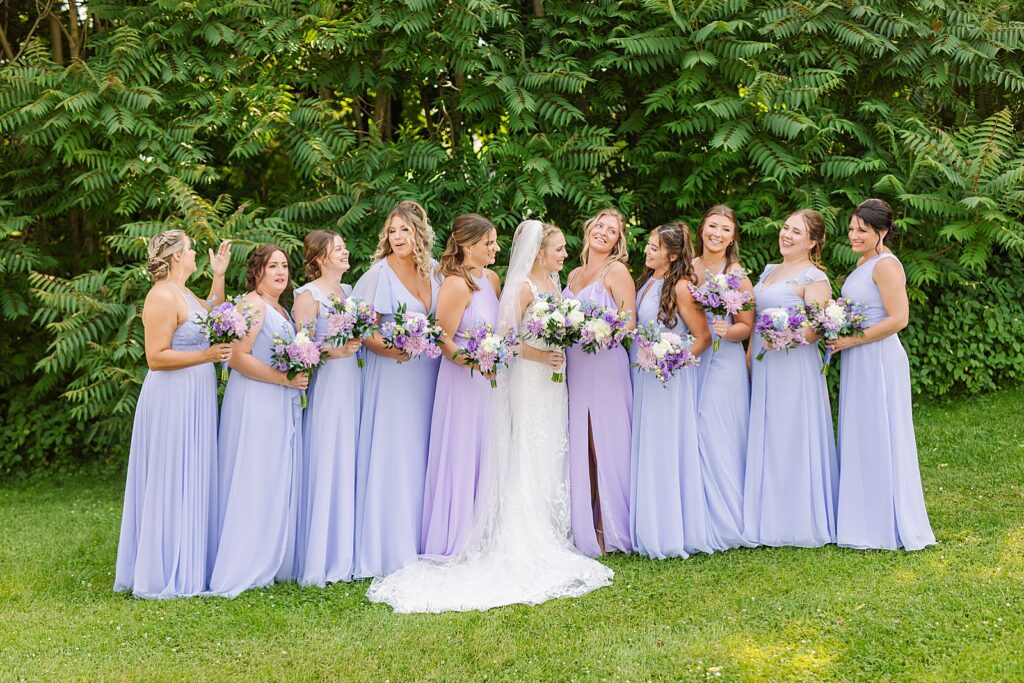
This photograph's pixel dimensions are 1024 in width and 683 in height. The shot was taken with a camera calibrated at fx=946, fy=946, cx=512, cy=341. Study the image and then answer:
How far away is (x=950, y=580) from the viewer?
6.34 metres

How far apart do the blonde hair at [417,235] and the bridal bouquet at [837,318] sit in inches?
115

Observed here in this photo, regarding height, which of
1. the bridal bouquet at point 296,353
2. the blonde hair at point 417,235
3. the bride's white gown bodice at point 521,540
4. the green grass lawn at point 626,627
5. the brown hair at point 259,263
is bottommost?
the green grass lawn at point 626,627

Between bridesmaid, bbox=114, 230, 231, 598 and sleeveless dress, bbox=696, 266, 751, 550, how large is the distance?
3.63 meters

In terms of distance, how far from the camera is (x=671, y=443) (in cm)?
727

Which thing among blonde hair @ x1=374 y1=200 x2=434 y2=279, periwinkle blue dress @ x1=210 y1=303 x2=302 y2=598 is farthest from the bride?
periwinkle blue dress @ x1=210 y1=303 x2=302 y2=598

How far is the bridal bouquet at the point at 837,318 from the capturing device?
6.91m

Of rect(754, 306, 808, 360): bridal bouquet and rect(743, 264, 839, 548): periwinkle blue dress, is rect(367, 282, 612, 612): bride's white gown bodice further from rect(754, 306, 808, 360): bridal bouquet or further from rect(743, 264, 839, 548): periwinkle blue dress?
rect(754, 306, 808, 360): bridal bouquet

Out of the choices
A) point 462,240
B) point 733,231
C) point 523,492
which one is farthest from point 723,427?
point 462,240

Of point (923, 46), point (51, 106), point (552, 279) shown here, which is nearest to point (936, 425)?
point (923, 46)

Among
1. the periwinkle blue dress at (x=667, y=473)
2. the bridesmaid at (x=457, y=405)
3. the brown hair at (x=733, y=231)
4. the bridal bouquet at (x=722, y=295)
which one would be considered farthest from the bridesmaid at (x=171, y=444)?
the brown hair at (x=733, y=231)

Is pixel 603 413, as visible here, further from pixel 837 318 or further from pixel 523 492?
pixel 837 318

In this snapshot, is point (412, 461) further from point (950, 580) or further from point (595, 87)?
point (595, 87)

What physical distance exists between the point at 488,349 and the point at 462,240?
3.13 feet

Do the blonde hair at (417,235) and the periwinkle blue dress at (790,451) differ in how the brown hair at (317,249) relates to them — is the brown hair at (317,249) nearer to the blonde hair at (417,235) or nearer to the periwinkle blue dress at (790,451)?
the blonde hair at (417,235)
